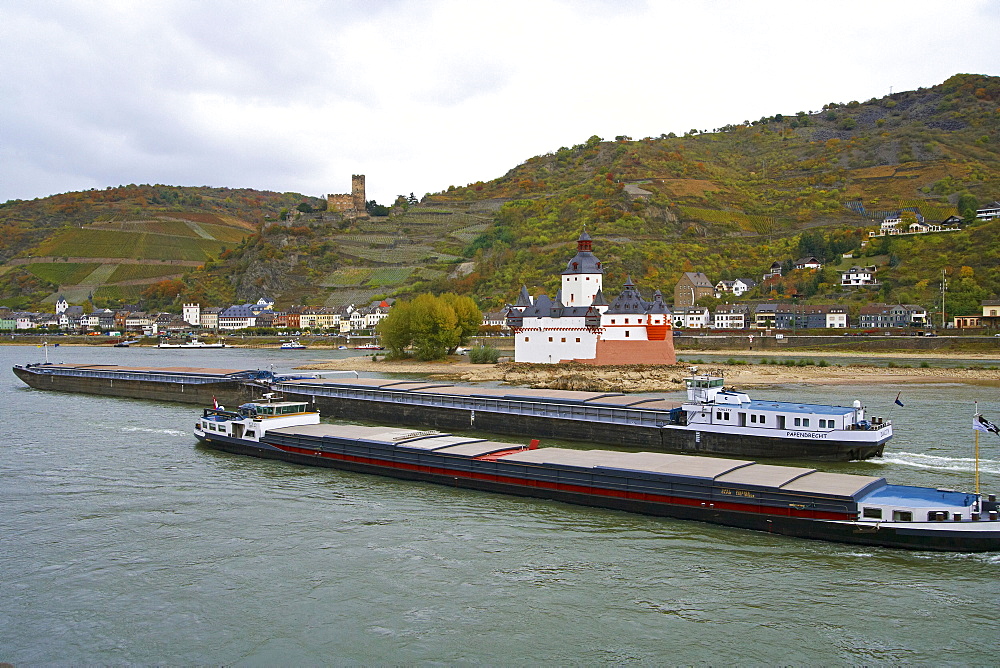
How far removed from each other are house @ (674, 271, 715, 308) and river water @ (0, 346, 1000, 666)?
98.8m

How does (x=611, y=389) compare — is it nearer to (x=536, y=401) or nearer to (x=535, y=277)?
(x=536, y=401)

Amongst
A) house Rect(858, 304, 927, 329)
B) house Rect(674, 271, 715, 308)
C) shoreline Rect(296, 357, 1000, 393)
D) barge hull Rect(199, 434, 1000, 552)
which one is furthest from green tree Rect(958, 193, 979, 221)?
barge hull Rect(199, 434, 1000, 552)

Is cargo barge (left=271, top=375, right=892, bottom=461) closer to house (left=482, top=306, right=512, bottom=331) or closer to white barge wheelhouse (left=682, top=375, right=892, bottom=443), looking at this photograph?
white barge wheelhouse (left=682, top=375, right=892, bottom=443)

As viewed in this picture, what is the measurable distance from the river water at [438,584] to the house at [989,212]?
12120 centimetres

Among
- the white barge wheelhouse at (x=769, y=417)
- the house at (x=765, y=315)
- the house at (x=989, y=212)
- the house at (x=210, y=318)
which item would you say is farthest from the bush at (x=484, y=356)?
the house at (x=210, y=318)

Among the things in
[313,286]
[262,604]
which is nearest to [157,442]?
[262,604]

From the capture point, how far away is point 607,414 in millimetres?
37500

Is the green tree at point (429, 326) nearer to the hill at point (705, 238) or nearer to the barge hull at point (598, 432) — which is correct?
the barge hull at point (598, 432)

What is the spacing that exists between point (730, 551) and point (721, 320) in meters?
102

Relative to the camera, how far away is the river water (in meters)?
15.4

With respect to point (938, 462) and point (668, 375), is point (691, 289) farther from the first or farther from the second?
point (938, 462)

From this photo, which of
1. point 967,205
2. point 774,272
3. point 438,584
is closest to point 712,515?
point 438,584

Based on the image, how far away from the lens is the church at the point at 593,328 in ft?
229

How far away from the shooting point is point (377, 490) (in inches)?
1107
